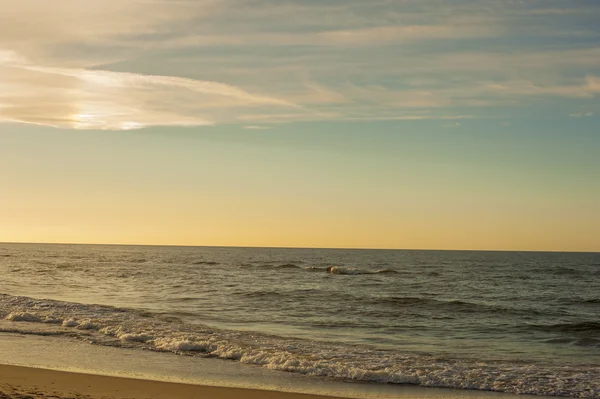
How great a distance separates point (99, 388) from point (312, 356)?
6.13m

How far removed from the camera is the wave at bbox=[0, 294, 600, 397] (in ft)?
45.1

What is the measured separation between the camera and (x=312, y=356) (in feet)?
52.6

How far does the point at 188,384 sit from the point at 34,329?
9.44m

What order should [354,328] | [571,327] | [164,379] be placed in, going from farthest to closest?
[571,327] < [354,328] < [164,379]

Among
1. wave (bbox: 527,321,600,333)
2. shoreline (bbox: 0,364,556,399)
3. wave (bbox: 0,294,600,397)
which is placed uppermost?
shoreline (bbox: 0,364,556,399)

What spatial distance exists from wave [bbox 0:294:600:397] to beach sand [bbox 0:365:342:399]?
2.85m

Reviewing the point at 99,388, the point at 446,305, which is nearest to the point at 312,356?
the point at 99,388

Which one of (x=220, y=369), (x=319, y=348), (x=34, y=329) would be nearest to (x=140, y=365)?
(x=220, y=369)

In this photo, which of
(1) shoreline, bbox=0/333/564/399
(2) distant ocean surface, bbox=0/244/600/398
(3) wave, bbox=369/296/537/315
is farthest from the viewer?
(3) wave, bbox=369/296/537/315

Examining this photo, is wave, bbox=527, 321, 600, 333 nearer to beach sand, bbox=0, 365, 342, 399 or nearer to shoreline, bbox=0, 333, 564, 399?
shoreline, bbox=0, 333, 564, 399

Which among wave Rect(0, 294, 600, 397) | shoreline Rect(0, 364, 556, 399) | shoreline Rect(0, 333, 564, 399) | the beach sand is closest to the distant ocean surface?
wave Rect(0, 294, 600, 397)

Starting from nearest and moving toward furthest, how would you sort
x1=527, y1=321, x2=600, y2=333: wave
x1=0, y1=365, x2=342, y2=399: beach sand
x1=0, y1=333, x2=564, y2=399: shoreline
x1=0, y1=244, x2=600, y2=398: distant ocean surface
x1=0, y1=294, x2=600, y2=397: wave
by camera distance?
x1=0, y1=365, x2=342, y2=399: beach sand → x1=0, y1=333, x2=564, y2=399: shoreline → x1=0, y1=294, x2=600, y2=397: wave → x1=0, y1=244, x2=600, y2=398: distant ocean surface → x1=527, y1=321, x2=600, y2=333: wave

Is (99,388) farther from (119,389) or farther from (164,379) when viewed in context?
(164,379)

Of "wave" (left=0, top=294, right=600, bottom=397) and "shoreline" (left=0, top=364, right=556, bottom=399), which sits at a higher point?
"shoreline" (left=0, top=364, right=556, bottom=399)
